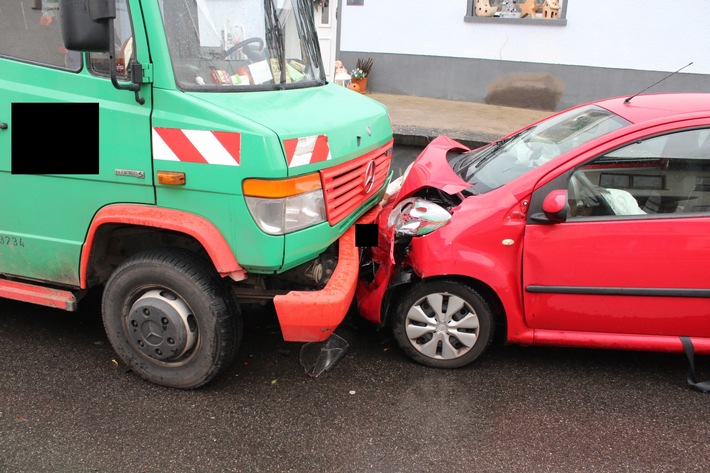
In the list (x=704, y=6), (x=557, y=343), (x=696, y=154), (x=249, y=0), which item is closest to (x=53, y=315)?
(x=249, y=0)

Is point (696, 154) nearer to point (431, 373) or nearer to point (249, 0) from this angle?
point (431, 373)

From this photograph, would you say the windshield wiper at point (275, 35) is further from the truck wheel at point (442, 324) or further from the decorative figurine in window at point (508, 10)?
the decorative figurine in window at point (508, 10)

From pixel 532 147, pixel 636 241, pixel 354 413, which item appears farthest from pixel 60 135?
pixel 636 241

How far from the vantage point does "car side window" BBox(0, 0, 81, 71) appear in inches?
126

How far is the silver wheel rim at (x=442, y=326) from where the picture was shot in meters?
3.60

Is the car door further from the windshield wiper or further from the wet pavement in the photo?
the windshield wiper

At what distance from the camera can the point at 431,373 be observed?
3.71 metres

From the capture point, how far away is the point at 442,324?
3.65 m

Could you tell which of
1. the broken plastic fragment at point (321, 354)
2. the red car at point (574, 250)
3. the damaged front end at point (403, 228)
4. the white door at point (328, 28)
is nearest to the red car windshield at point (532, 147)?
the red car at point (574, 250)

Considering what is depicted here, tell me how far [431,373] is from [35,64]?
9.20 ft

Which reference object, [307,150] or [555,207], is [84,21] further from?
[555,207]

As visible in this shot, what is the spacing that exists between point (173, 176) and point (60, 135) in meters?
0.69

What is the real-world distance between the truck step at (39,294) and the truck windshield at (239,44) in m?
1.46

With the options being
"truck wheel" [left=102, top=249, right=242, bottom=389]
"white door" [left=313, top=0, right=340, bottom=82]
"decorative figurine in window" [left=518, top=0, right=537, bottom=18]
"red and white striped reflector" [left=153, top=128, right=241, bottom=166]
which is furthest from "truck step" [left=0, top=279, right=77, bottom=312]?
"decorative figurine in window" [left=518, top=0, right=537, bottom=18]
